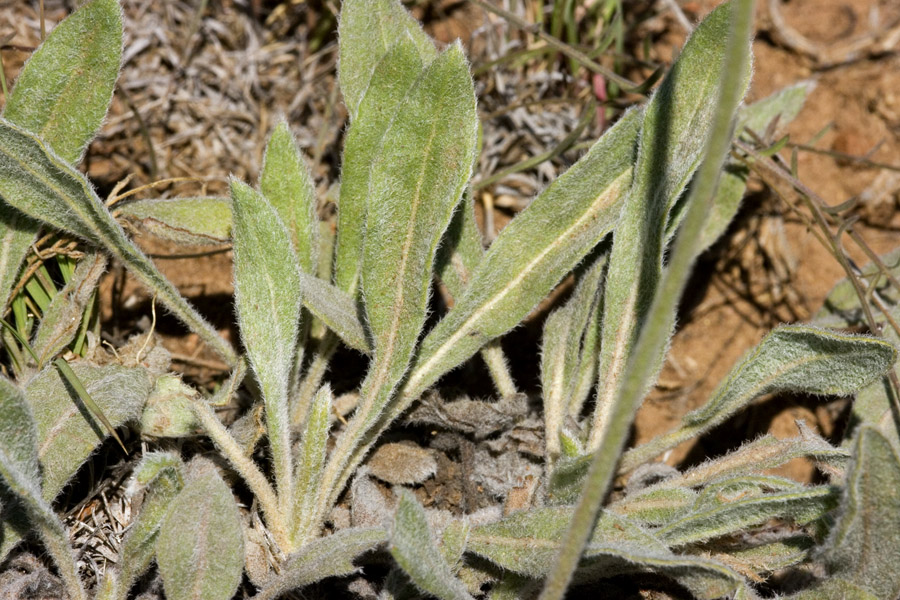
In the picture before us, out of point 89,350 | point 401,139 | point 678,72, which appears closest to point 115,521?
point 89,350

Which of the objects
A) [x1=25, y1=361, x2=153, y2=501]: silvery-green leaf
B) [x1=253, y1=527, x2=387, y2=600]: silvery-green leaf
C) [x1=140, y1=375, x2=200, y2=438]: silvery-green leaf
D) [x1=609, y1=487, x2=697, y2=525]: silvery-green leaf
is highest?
[x1=25, y1=361, x2=153, y2=501]: silvery-green leaf

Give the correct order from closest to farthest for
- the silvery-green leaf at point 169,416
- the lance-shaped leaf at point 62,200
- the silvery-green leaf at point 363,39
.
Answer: the lance-shaped leaf at point 62,200 < the silvery-green leaf at point 169,416 < the silvery-green leaf at point 363,39

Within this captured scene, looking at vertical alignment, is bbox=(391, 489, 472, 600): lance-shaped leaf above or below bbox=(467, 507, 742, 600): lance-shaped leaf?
above

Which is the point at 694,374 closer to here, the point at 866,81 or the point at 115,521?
the point at 866,81

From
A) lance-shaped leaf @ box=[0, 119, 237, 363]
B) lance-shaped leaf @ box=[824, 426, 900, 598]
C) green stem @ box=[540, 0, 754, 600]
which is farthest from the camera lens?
lance-shaped leaf @ box=[0, 119, 237, 363]

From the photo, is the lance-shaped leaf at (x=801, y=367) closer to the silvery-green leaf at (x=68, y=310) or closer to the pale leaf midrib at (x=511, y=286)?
the pale leaf midrib at (x=511, y=286)

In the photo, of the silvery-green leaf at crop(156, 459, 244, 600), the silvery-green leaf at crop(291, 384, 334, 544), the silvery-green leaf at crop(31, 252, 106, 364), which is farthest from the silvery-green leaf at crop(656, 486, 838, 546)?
the silvery-green leaf at crop(31, 252, 106, 364)

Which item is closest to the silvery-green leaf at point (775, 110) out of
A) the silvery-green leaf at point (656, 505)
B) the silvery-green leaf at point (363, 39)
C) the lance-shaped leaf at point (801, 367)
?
the lance-shaped leaf at point (801, 367)

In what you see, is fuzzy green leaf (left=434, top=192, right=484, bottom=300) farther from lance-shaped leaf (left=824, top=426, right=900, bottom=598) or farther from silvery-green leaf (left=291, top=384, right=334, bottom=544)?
lance-shaped leaf (left=824, top=426, right=900, bottom=598)
